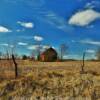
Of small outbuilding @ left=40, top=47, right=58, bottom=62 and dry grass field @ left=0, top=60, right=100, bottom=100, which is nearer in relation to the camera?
dry grass field @ left=0, top=60, right=100, bottom=100

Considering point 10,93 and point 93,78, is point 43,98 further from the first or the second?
point 93,78

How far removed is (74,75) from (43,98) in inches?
120

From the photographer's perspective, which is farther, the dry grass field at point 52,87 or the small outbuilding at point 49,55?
the small outbuilding at point 49,55

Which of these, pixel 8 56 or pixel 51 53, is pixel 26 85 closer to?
pixel 8 56

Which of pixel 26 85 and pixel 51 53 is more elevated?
pixel 51 53

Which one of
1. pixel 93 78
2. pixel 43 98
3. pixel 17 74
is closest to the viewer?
pixel 43 98

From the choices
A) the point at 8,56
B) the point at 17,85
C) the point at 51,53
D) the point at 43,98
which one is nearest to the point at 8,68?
the point at 8,56

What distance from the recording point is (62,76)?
23172 millimetres

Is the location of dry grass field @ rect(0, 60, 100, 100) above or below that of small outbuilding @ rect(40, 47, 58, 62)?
below

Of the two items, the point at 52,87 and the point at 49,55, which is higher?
the point at 49,55

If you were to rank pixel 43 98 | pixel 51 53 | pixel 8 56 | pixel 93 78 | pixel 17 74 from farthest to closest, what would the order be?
pixel 51 53
pixel 8 56
pixel 17 74
pixel 93 78
pixel 43 98

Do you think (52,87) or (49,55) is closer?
(52,87)

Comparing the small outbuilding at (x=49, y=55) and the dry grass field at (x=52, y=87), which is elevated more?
the small outbuilding at (x=49, y=55)

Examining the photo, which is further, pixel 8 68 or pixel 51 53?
pixel 51 53
